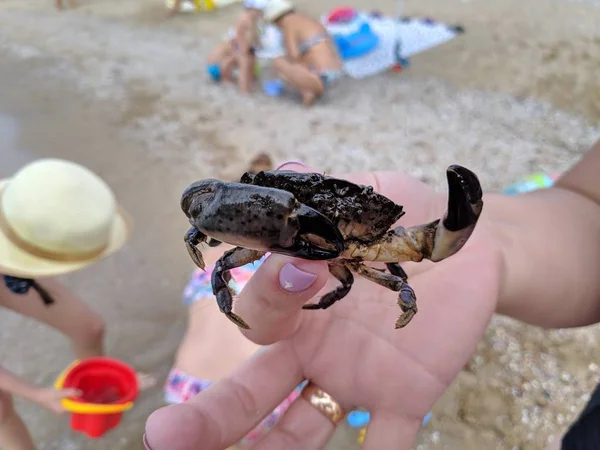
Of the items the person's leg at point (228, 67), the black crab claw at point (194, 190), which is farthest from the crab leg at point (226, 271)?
the person's leg at point (228, 67)

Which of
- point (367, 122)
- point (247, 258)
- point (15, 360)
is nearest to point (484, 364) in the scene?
point (247, 258)

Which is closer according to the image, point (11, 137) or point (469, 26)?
point (11, 137)

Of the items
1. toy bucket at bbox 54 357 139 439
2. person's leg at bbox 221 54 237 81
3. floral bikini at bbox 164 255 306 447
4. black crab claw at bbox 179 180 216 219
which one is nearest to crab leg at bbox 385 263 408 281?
black crab claw at bbox 179 180 216 219

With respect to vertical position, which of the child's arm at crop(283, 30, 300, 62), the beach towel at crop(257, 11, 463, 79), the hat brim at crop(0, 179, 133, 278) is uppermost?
the hat brim at crop(0, 179, 133, 278)

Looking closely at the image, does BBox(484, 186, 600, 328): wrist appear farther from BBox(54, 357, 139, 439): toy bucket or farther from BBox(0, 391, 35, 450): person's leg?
BBox(0, 391, 35, 450): person's leg

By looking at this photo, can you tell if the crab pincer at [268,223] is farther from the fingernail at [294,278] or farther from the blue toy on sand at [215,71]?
the blue toy on sand at [215,71]

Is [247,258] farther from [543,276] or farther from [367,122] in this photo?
[367,122]
